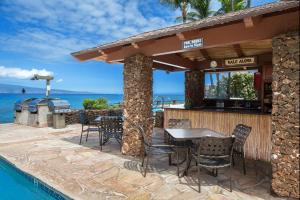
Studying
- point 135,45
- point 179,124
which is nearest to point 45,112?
point 135,45

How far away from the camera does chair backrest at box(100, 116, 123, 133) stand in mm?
7293

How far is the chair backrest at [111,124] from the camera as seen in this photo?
23.9ft

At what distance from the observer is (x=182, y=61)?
9.10 metres

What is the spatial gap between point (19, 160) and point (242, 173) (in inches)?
211

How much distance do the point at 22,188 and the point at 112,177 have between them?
1.94 m

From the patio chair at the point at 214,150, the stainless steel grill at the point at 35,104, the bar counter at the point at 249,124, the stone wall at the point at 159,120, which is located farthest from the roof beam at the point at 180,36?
the stainless steel grill at the point at 35,104

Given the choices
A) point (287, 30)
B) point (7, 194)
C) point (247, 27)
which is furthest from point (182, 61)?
point (7, 194)

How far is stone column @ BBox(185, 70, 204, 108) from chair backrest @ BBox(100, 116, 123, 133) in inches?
159

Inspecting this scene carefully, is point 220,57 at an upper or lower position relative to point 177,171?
upper

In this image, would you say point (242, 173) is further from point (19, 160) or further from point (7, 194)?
point (19, 160)

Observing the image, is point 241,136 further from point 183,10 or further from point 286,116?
point 183,10

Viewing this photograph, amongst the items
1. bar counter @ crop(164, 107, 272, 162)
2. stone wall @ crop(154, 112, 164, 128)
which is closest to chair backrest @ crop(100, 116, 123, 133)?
bar counter @ crop(164, 107, 272, 162)

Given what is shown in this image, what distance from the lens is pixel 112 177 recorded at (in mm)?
5086

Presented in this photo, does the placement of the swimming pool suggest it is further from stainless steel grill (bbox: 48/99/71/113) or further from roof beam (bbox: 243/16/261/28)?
stainless steel grill (bbox: 48/99/71/113)
